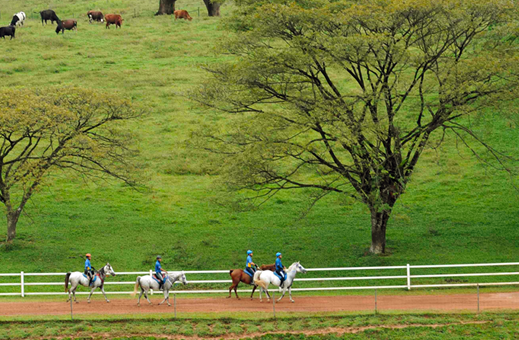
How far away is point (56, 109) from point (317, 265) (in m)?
15.2

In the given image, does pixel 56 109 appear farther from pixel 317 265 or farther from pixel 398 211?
pixel 398 211

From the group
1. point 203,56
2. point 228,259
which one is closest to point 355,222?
point 228,259

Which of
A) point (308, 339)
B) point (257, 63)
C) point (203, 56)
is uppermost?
point (203, 56)

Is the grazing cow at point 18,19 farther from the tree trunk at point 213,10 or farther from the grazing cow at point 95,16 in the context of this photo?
the tree trunk at point 213,10

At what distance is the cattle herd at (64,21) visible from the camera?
233ft

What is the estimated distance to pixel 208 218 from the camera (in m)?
40.1

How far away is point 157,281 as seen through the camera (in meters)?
25.8

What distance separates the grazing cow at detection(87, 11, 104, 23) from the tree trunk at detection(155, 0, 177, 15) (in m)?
7.08

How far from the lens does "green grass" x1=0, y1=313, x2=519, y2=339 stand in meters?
23.1

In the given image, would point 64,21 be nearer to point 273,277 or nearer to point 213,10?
point 213,10

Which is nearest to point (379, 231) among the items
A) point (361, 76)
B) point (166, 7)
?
point (361, 76)

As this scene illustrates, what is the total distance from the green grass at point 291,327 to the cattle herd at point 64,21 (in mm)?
54324

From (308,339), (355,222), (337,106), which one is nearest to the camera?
(308,339)

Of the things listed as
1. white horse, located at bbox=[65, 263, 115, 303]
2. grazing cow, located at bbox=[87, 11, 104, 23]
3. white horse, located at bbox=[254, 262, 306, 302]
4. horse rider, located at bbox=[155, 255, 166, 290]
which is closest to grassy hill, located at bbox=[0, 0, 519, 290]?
white horse, located at bbox=[65, 263, 115, 303]
